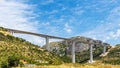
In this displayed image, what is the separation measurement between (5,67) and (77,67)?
31.7ft

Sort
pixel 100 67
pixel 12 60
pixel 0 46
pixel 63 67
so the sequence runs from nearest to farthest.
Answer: pixel 63 67 → pixel 100 67 → pixel 12 60 → pixel 0 46

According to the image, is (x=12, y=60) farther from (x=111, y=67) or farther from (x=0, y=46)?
(x=0, y=46)

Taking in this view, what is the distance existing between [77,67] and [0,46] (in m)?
163

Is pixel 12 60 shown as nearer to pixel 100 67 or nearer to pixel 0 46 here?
pixel 100 67

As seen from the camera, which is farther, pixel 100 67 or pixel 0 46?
pixel 0 46

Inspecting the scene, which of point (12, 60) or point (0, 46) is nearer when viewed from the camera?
point (12, 60)

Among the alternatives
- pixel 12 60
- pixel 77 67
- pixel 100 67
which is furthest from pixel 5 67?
pixel 100 67

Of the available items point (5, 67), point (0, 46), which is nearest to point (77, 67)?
point (5, 67)

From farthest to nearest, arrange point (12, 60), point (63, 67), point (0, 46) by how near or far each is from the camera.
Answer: point (0, 46)
point (12, 60)
point (63, 67)

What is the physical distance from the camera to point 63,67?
39000 mm

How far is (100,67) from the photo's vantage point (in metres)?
41.8

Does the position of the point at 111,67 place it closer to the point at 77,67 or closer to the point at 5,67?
the point at 77,67

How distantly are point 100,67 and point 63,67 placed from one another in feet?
18.2

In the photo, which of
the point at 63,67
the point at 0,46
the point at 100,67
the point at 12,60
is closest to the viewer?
the point at 63,67
